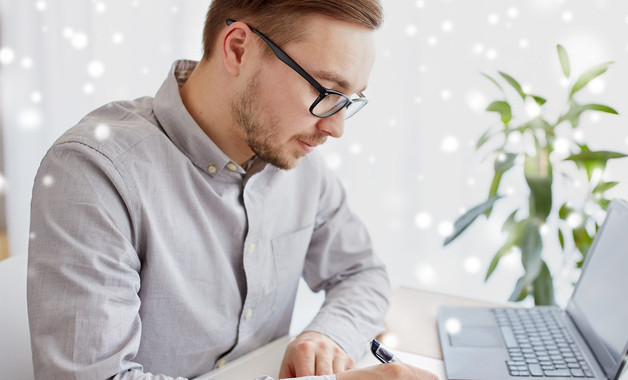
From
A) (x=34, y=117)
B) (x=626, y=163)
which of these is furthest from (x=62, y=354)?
(x=34, y=117)

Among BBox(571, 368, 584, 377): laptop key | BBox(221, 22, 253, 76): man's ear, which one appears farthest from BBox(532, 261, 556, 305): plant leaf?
BBox(221, 22, 253, 76): man's ear

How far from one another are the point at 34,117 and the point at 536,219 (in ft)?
6.39

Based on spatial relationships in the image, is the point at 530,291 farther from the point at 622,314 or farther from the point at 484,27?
the point at 484,27

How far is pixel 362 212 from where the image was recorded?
2154 millimetres

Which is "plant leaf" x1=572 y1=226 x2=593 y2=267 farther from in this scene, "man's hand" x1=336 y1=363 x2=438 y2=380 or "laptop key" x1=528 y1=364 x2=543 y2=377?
"man's hand" x1=336 y1=363 x2=438 y2=380

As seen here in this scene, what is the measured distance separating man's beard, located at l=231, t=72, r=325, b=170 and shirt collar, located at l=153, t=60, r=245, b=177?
6 cm

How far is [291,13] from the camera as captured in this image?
958 millimetres

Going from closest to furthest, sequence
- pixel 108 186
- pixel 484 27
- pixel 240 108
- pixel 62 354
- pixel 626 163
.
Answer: pixel 62 354 < pixel 108 186 < pixel 240 108 < pixel 626 163 < pixel 484 27

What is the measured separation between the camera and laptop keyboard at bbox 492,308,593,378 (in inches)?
35.8

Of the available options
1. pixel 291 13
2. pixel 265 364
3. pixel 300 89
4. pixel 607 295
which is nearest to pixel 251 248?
pixel 265 364

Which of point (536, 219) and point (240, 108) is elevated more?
point (240, 108)

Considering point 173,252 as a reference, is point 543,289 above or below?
below

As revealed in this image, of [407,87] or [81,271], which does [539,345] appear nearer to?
[81,271]

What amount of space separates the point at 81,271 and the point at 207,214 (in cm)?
29
